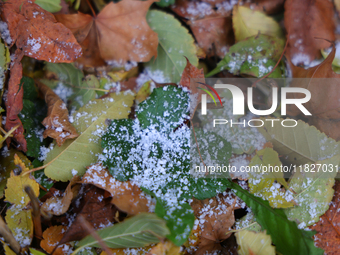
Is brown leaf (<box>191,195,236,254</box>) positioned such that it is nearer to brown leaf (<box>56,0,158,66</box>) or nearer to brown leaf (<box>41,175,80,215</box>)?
brown leaf (<box>41,175,80,215</box>)

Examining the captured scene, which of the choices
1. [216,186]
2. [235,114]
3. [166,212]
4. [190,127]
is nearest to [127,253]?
[166,212]

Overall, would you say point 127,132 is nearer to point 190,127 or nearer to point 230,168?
point 190,127

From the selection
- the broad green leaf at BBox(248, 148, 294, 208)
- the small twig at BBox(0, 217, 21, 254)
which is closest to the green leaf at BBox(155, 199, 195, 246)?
the broad green leaf at BBox(248, 148, 294, 208)

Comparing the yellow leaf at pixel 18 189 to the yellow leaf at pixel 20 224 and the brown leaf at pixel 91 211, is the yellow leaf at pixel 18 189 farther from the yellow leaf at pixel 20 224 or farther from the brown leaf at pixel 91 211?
the brown leaf at pixel 91 211

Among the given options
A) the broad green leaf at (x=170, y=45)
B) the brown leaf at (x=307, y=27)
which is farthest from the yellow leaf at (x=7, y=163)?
the brown leaf at (x=307, y=27)

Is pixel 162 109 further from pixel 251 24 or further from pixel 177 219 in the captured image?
pixel 251 24
